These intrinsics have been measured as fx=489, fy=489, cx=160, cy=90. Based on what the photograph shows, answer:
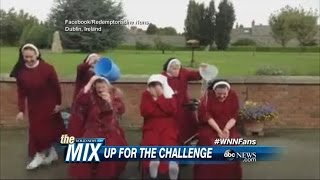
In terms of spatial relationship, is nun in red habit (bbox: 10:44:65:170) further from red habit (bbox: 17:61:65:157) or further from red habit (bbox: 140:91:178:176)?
red habit (bbox: 140:91:178:176)

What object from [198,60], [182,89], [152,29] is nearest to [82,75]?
[152,29]

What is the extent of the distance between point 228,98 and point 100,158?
3.51 ft

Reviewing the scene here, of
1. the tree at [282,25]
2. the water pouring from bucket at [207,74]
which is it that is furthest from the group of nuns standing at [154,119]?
the tree at [282,25]

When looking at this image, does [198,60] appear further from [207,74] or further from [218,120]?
[218,120]

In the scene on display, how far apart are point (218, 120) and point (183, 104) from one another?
47 centimetres

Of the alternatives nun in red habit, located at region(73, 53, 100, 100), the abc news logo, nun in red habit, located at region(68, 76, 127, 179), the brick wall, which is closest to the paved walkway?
the abc news logo

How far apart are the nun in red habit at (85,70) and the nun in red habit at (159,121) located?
655mm

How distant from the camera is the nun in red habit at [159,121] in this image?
3.62 meters

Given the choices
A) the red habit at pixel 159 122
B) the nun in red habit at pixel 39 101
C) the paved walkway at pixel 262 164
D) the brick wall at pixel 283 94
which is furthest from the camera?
the brick wall at pixel 283 94

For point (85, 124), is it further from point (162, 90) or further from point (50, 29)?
point (50, 29)

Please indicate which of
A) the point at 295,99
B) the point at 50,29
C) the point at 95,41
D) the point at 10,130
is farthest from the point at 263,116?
the point at 10,130

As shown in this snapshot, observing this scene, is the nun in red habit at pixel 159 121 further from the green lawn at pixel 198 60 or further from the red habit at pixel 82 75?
the green lawn at pixel 198 60

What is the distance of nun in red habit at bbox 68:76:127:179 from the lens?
361 cm

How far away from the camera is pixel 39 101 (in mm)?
4152
